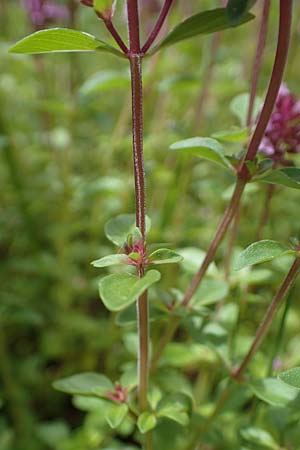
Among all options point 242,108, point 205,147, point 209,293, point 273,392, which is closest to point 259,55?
point 242,108

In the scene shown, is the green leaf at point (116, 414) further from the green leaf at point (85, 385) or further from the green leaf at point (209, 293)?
the green leaf at point (209, 293)

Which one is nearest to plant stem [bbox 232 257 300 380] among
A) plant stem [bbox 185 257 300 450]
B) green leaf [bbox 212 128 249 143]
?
plant stem [bbox 185 257 300 450]

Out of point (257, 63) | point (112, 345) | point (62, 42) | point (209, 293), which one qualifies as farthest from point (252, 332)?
point (62, 42)

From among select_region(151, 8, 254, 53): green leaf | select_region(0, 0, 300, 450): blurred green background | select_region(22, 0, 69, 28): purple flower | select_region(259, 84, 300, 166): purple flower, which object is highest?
select_region(151, 8, 254, 53): green leaf

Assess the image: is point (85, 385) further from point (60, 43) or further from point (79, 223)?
point (79, 223)

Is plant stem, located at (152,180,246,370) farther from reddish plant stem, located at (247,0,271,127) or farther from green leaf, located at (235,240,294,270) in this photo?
reddish plant stem, located at (247,0,271,127)
